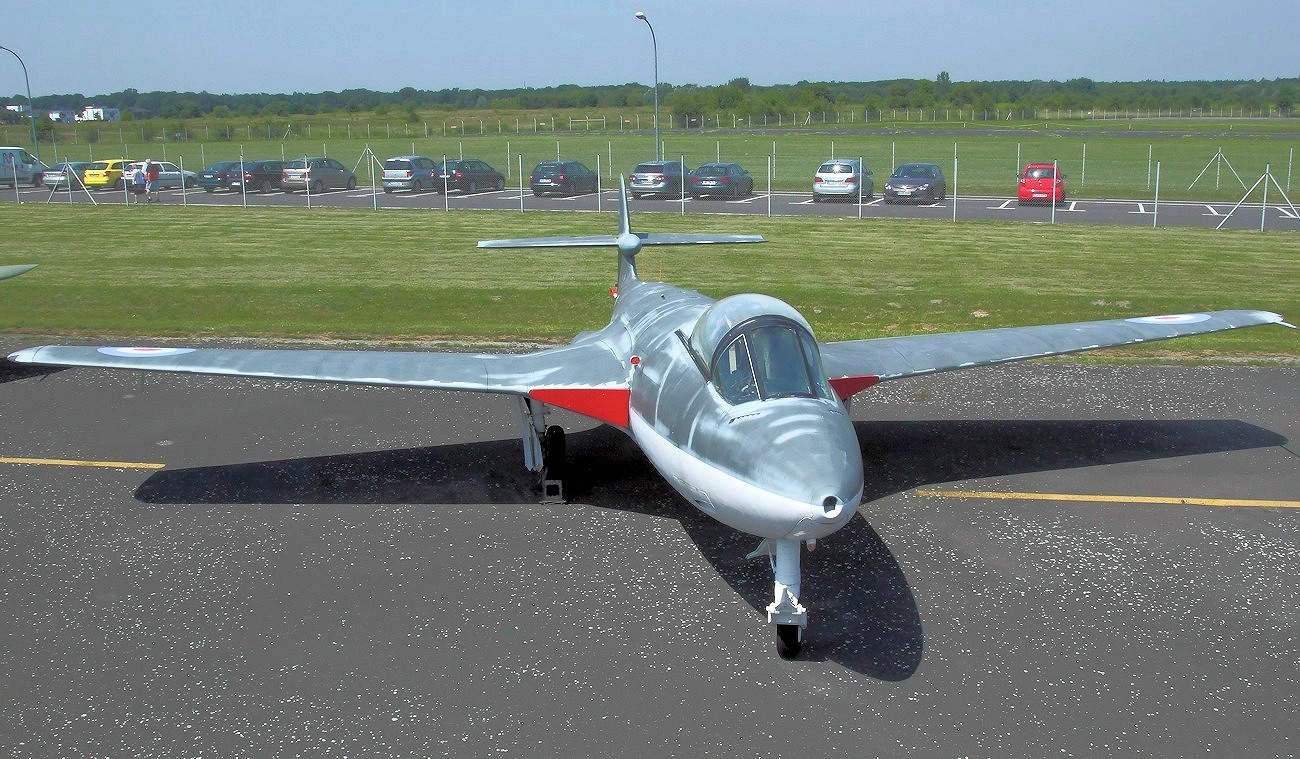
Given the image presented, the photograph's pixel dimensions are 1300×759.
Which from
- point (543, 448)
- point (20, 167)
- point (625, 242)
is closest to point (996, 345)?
point (625, 242)

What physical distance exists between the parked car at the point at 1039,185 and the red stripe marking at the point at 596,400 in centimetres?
3696

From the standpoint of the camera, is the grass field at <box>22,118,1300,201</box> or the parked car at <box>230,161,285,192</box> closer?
the parked car at <box>230,161,285,192</box>

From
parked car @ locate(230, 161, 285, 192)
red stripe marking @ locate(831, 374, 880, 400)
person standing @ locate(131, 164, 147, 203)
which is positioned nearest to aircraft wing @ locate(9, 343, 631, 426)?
red stripe marking @ locate(831, 374, 880, 400)

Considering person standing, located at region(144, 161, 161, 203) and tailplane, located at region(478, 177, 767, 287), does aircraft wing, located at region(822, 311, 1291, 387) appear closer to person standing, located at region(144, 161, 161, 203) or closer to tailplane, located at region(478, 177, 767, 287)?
tailplane, located at region(478, 177, 767, 287)

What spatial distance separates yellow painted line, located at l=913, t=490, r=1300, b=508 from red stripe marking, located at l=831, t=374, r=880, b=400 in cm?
150

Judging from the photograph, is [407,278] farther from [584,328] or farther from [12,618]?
[12,618]

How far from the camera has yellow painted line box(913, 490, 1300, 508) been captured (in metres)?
12.4

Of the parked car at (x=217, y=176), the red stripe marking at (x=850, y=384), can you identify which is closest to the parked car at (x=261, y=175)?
the parked car at (x=217, y=176)

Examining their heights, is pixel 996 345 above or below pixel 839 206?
below

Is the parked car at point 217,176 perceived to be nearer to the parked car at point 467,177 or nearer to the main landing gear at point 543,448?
the parked car at point 467,177

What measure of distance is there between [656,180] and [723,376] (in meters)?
38.8

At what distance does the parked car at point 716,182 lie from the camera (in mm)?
47875

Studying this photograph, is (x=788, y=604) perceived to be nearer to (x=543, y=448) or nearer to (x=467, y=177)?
(x=543, y=448)

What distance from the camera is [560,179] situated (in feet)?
162
